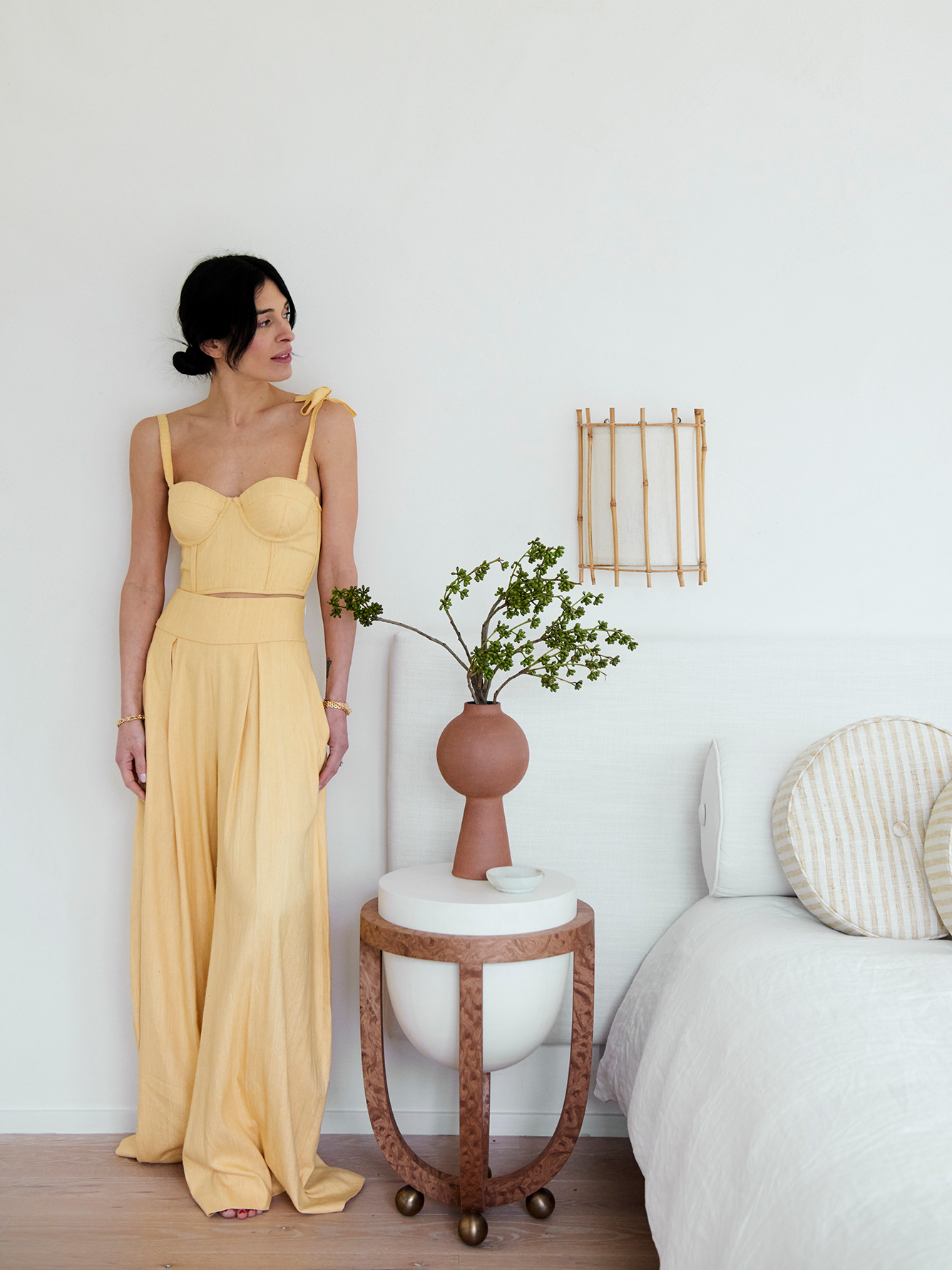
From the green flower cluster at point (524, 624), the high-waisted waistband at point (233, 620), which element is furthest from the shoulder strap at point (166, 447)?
the green flower cluster at point (524, 624)

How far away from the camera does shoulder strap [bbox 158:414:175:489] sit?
2039 mm

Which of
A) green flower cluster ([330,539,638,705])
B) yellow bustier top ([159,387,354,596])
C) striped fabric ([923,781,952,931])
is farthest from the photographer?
yellow bustier top ([159,387,354,596])

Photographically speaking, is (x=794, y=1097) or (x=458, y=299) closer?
(x=794, y=1097)

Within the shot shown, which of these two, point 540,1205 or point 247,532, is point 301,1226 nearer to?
point 540,1205

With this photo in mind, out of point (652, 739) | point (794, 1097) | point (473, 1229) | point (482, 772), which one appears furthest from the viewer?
point (652, 739)

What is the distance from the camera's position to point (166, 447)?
6.73 ft

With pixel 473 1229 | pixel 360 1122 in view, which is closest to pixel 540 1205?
pixel 473 1229

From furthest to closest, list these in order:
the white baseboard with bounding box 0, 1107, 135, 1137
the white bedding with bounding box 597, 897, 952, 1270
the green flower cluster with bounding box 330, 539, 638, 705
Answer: the white baseboard with bounding box 0, 1107, 135, 1137 < the green flower cluster with bounding box 330, 539, 638, 705 < the white bedding with bounding box 597, 897, 952, 1270

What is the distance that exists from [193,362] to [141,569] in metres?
0.46

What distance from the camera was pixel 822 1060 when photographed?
4.00 feet

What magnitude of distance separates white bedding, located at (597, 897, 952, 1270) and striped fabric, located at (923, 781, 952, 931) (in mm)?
68

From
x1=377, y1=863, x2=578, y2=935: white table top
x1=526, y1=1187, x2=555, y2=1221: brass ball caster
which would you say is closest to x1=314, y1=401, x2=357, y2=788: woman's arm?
x1=377, y1=863, x2=578, y2=935: white table top

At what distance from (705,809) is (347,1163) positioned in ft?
3.42

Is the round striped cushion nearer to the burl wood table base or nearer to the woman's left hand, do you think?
the burl wood table base
